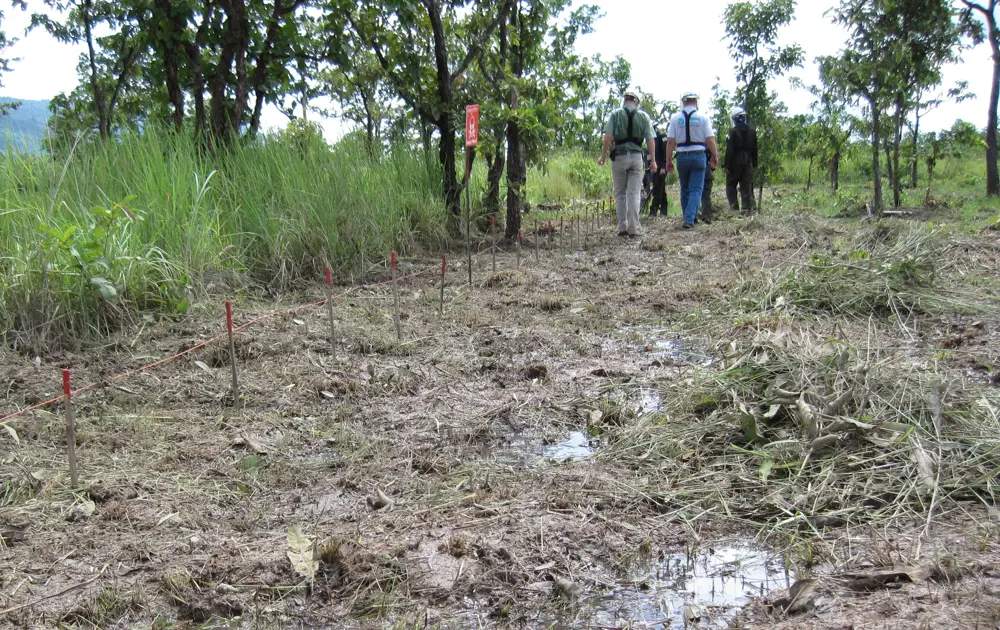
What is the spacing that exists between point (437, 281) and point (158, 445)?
3.59 m

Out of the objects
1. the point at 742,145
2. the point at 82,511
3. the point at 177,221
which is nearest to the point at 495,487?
the point at 82,511

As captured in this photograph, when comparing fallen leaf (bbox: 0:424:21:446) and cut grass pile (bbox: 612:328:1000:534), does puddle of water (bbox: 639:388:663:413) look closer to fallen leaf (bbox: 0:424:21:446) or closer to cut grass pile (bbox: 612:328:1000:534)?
cut grass pile (bbox: 612:328:1000:534)

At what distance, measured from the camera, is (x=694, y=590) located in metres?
2.08

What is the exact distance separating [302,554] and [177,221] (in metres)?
3.85

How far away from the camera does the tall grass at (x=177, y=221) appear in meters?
4.39


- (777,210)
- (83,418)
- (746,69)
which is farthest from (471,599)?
(746,69)

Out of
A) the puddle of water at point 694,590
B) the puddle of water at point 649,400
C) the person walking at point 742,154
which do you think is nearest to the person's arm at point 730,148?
the person walking at point 742,154

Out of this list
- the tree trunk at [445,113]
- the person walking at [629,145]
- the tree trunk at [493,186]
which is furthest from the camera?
the tree trunk at [493,186]

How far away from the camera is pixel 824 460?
2.69 meters

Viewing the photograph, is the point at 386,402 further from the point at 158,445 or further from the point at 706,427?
the point at 706,427

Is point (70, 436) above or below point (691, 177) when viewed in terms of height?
below

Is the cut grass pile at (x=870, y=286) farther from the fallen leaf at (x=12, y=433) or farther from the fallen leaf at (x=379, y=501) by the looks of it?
the fallen leaf at (x=12, y=433)

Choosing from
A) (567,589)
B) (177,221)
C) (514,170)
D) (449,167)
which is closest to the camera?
(567,589)

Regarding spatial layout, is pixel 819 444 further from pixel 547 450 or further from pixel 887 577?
pixel 547 450
